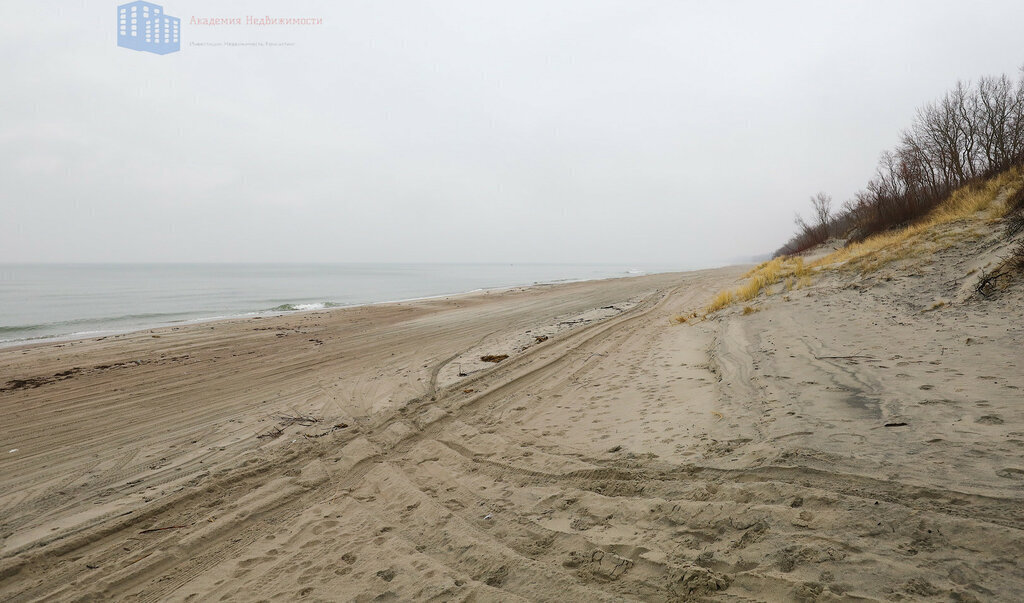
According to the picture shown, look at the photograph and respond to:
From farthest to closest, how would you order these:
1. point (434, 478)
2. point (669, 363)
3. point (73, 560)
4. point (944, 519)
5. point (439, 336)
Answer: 1. point (439, 336)
2. point (669, 363)
3. point (434, 478)
4. point (73, 560)
5. point (944, 519)

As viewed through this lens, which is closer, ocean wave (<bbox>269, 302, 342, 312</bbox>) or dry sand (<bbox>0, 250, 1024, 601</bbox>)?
dry sand (<bbox>0, 250, 1024, 601</bbox>)

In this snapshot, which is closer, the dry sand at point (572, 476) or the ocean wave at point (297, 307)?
the dry sand at point (572, 476)

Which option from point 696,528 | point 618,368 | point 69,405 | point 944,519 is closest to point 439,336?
point 618,368

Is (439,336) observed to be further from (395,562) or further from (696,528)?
(696,528)

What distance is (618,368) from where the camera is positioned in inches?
289

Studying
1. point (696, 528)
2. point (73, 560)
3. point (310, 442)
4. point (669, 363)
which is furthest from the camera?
point (669, 363)

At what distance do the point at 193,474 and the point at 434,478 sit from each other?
283cm

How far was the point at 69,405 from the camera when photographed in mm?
7438

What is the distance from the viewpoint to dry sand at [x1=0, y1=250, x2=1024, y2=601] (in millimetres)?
2393

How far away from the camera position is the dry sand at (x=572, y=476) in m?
2.39

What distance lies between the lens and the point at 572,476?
386 centimetres

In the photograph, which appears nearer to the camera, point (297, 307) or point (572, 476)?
point (572, 476)

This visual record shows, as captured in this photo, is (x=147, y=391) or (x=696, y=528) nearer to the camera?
(x=696, y=528)

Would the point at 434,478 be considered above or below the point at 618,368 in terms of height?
below
